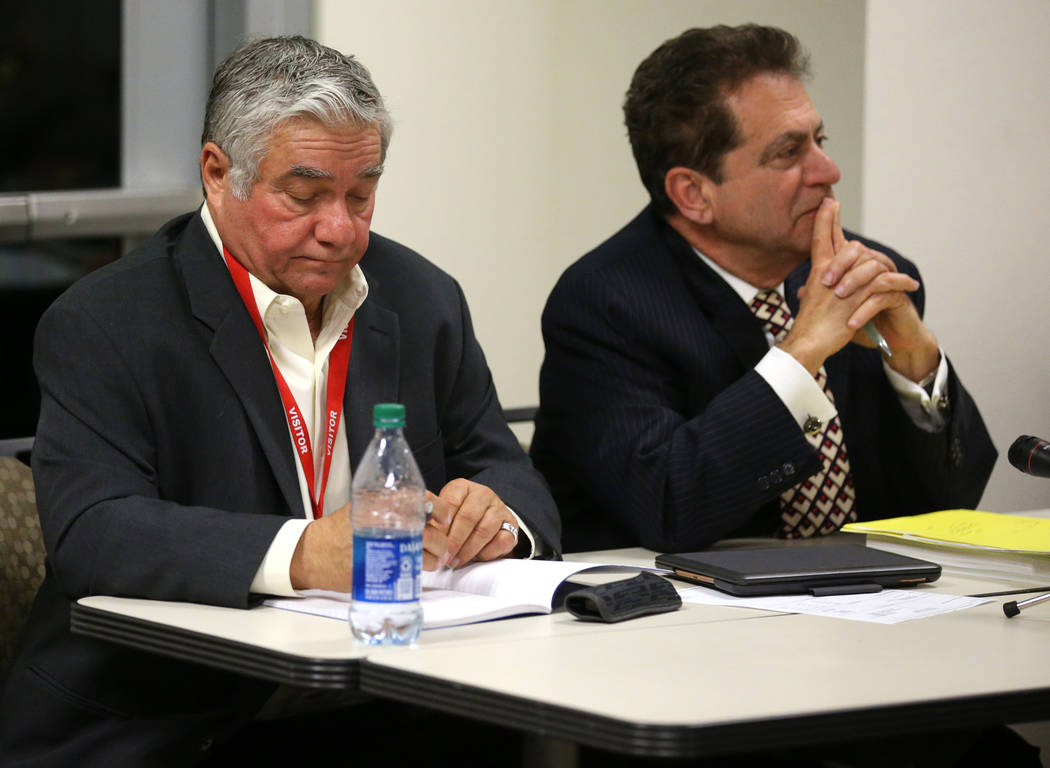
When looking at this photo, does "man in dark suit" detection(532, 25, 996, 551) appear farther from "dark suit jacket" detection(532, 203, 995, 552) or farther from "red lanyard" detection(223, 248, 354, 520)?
"red lanyard" detection(223, 248, 354, 520)

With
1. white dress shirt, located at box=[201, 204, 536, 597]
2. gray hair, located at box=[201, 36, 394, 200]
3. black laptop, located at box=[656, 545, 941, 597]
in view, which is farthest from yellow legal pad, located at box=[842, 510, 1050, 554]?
gray hair, located at box=[201, 36, 394, 200]

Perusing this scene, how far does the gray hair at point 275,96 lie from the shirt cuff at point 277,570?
578 millimetres

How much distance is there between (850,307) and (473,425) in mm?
713

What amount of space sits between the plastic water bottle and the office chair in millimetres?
857

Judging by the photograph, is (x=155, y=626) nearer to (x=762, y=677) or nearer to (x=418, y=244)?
(x=762, y=677)

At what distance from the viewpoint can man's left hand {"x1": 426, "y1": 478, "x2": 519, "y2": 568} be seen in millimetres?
1838

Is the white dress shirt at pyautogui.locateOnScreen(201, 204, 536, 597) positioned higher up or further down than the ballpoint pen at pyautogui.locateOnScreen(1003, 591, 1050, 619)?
higher up

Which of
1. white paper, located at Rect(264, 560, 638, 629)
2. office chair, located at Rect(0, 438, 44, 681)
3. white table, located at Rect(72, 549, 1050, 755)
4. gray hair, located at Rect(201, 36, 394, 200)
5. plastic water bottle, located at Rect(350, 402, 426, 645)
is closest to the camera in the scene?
white table, located at Rect(72, 549, 1050, 755)

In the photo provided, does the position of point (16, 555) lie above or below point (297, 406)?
below

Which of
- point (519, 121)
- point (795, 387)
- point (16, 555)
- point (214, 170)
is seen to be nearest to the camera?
point (214, 170)

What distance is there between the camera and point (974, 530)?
2143 millimetres

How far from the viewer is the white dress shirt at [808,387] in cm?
232

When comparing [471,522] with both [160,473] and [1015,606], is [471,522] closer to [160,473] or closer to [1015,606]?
[160,473]

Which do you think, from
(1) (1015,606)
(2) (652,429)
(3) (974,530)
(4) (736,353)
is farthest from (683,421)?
(1) (1015,606)
